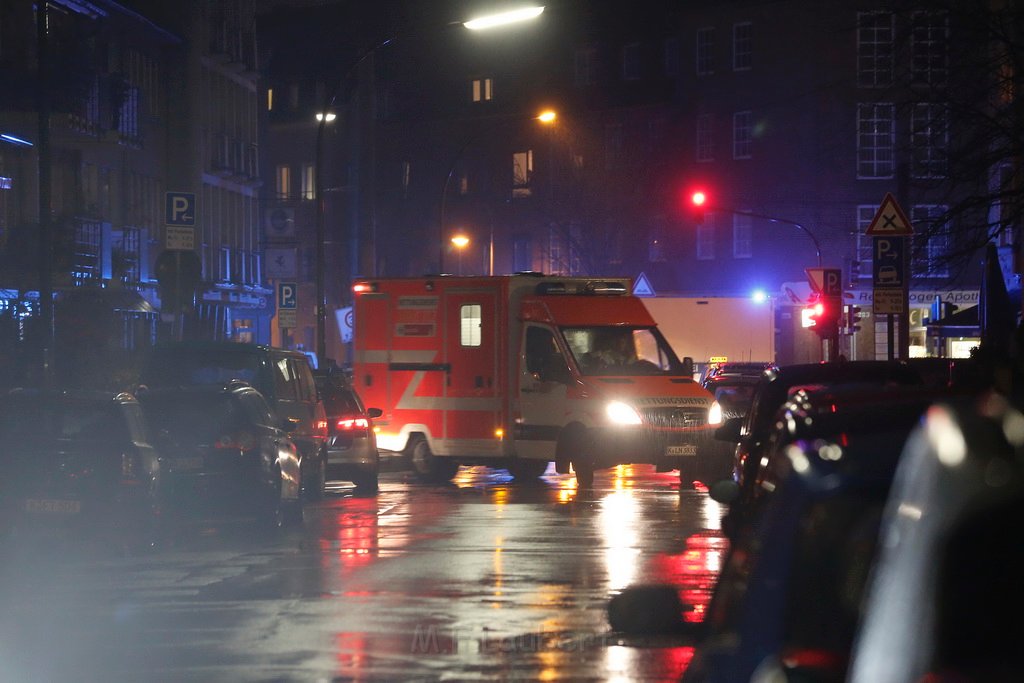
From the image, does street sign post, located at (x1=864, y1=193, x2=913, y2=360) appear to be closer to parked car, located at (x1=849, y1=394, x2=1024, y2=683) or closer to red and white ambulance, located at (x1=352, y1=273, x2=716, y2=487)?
red and white ambulance, located at (x1=352, y1=273, x2=716, y2=487)

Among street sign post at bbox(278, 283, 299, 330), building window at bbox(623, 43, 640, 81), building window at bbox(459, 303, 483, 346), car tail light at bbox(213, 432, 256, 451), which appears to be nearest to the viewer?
car tail light at bbox(213, 432, 256, 451)

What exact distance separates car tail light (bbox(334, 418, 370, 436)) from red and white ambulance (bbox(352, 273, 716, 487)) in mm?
2835

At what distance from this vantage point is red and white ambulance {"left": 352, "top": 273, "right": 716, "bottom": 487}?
86.5 feet

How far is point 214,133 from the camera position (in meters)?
59.4

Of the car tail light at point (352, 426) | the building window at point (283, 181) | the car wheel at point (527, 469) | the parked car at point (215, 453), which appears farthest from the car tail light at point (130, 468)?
the building window at point (283, 181)

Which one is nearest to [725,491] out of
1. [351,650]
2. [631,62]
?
[351,650]

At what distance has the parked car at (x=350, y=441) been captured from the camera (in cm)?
2561

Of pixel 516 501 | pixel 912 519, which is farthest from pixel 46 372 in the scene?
pixel 912 519

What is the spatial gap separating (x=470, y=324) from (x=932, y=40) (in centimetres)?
1014

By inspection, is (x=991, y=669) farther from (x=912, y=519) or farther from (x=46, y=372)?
(x=46, y=372)

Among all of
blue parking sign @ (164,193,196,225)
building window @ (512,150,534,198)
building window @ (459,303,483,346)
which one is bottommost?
building window @ (459,303,483,346)

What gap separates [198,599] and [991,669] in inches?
454

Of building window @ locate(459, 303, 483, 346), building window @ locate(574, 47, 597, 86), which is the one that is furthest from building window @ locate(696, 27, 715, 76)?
building window @ locate(459, 303, 483, 346)

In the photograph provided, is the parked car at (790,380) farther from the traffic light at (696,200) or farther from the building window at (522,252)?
the building window at (522,252)
